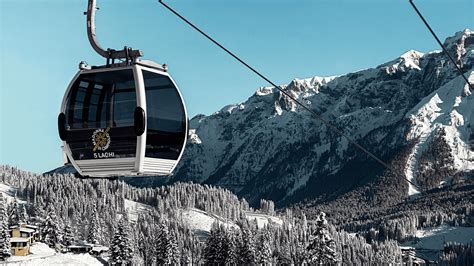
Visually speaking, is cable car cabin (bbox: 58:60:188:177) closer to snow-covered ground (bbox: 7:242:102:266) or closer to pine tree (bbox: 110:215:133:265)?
snow-covered ground (bbox: 7:242:102:266)

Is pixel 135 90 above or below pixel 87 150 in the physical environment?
above

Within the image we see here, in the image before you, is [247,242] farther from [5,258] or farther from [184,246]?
[184,246]

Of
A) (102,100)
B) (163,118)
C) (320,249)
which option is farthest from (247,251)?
(102,100)

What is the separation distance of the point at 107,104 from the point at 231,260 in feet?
338

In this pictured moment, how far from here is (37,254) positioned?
110062 mm

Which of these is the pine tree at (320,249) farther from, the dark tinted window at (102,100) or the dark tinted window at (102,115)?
the dark tinted window at (102,100)

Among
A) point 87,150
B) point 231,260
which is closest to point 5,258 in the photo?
point 231,260

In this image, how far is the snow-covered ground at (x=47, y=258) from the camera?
99.4m

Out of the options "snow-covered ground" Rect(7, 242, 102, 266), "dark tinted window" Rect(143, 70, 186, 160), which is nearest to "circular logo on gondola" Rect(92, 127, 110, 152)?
"dark tinted window" Rect(143, 70, 186, 160)

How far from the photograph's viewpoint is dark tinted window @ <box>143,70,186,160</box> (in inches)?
580

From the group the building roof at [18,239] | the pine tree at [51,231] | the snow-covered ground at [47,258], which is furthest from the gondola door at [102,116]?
the pine tree at [51,231]

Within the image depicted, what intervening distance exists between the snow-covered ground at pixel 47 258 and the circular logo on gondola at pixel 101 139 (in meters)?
86.8

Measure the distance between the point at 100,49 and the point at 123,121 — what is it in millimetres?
1844

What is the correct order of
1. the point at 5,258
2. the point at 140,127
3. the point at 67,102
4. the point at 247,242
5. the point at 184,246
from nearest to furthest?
the point at 140,127 < the point at 67,102 < the point at 5,258 < the point at 247,242 < the point at 184,246
